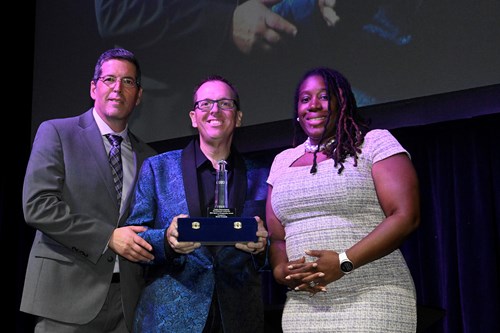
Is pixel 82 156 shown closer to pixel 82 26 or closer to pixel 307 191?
pixel 307 191

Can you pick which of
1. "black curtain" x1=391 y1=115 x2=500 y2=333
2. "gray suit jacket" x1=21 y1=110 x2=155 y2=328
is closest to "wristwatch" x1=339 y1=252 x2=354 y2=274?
"gray suit jacket" x1=21 y1=110 x2=155 y2=328

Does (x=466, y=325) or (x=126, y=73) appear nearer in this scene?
(x=126, y=73)

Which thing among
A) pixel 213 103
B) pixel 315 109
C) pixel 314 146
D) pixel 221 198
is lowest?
pixel 221 198

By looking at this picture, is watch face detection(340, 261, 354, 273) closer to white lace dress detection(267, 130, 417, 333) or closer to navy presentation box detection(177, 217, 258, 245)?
white lace dress detection(267, 130, 417, 333)

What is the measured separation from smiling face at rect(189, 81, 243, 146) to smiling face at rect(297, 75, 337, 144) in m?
0.37

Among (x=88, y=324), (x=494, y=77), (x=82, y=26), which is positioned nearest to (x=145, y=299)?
(x=88, y=324)

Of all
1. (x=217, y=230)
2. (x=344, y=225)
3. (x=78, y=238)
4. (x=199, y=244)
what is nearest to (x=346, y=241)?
(x=344, y=225)

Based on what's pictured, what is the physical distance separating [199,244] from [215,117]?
0.59m

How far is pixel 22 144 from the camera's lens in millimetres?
5590

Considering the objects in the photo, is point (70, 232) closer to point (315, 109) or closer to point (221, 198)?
point (221, 198)

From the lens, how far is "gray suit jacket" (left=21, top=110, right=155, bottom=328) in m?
2.39

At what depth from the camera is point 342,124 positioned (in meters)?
2.19

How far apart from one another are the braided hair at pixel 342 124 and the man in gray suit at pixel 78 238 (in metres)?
0.76

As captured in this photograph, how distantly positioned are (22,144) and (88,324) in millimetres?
3522
